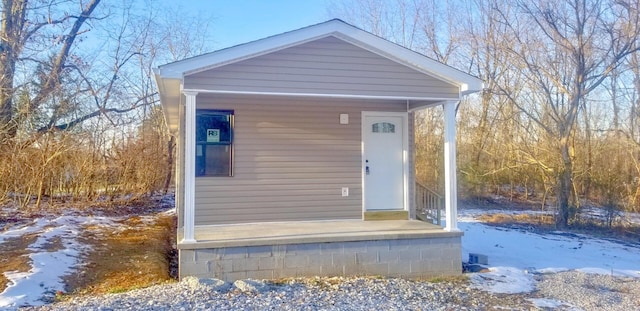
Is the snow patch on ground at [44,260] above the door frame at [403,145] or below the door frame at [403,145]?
below

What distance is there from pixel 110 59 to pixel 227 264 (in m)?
15.9

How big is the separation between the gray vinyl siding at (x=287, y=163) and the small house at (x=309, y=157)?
2 centimetres

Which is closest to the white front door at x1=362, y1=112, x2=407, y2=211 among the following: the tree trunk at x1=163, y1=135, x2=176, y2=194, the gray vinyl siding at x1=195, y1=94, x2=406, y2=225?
the gray vinyl siding at x1=195, y1=94, x2=406, y2=225

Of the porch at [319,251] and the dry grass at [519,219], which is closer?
the porch at [319,251]

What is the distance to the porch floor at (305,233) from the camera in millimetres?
5435

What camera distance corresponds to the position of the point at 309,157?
7172mm

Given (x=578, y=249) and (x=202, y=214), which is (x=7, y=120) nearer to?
(x=202, y=214)

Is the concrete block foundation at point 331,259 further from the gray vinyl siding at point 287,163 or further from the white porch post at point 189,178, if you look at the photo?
the gray vinyl siding at point 287,163

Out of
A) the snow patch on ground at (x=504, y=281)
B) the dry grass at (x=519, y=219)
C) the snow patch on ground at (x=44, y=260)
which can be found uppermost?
the snow patch on ground at (x=44, y=260)

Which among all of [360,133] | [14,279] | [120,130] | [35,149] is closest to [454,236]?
[360,133]

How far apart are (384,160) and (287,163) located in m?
1.65

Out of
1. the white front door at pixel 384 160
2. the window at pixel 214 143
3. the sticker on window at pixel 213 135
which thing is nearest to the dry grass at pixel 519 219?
the white front door at pixel 384 160

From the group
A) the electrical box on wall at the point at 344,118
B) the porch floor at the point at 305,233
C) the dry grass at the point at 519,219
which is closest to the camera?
the porch floor at the point at 305,233

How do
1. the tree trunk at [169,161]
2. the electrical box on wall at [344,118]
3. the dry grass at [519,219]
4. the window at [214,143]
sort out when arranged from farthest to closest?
the tree trunk at [169,161]
the dry grass at [519,219]
the electrical box on wall at [344,118]
the window at [214,143]
